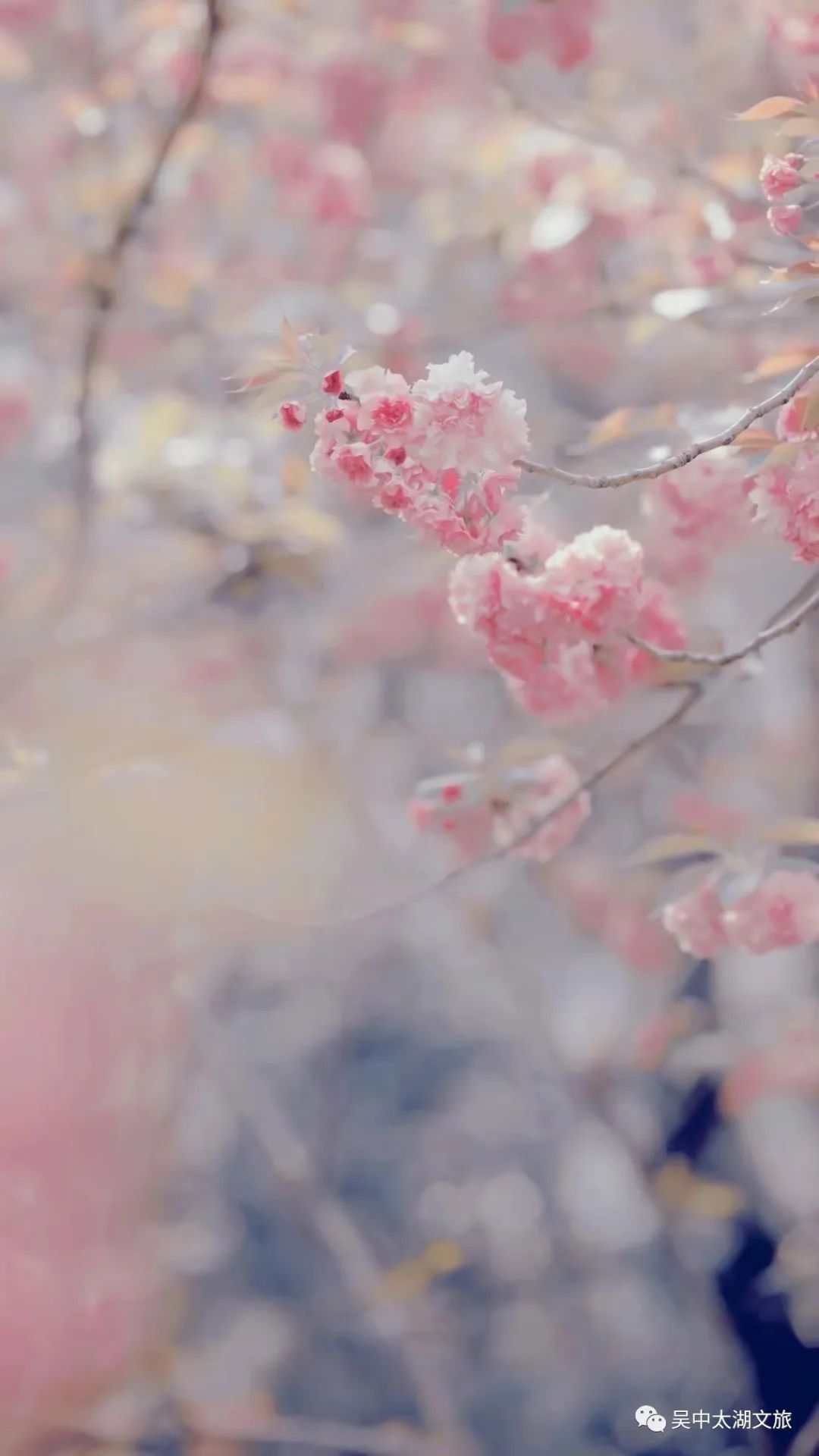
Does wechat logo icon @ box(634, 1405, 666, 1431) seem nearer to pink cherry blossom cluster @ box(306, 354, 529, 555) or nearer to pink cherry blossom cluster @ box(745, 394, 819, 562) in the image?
pink cherry blossom cluster @ box(745, 394, 819, 562)

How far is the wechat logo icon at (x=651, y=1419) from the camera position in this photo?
3107 mm

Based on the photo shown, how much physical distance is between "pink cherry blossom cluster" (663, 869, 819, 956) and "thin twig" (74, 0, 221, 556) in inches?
59.0

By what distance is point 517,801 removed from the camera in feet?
6.77

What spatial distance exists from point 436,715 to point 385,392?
344 centimetres

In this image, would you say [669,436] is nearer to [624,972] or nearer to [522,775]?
[522,775]

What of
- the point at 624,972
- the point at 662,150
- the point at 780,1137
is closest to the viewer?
the point at 662,150

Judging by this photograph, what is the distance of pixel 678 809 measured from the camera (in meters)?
3.72

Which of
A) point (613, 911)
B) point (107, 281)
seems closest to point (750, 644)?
point (107, 281)

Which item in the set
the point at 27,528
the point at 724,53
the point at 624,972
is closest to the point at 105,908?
the point at 27,528

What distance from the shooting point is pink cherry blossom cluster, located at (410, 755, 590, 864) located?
2.00m

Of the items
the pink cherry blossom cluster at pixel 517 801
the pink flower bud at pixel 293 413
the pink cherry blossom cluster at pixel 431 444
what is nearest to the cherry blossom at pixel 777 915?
the pink cherry blossom cluster at pixel 517 801

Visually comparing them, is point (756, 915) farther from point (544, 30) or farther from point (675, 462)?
point (544, 30)

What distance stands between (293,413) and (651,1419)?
2.79 metres

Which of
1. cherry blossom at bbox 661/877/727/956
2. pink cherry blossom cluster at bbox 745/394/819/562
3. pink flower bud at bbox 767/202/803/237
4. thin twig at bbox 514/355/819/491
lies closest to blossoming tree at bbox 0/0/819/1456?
cherry blossom at bbox 661/877/727/956
